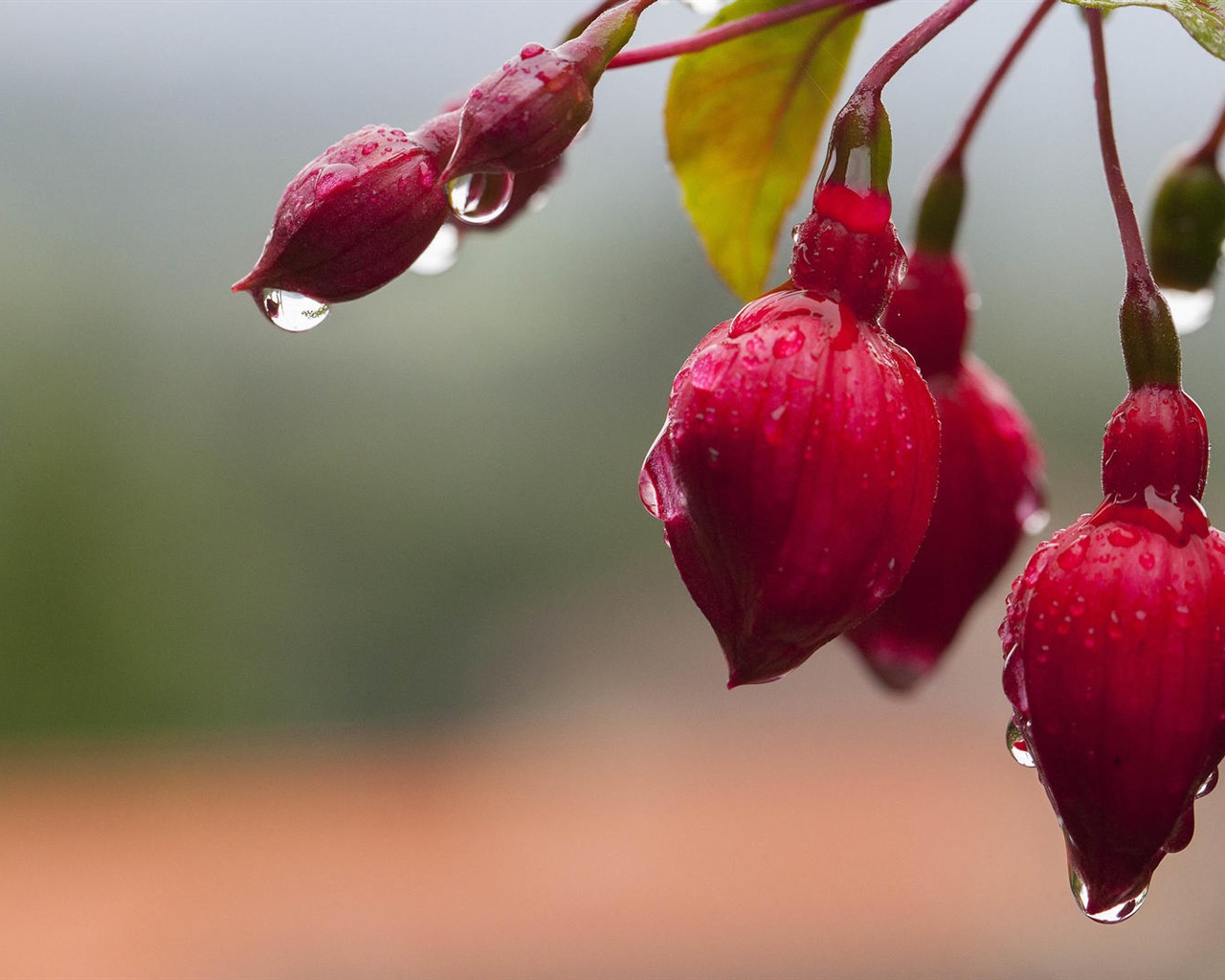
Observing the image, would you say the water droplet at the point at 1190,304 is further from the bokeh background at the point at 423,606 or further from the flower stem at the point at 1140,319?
the bokeh background at the point at 423,606

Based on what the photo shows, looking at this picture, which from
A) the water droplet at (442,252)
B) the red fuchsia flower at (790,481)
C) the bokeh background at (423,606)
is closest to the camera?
the red fuchsia flower at (790,481)

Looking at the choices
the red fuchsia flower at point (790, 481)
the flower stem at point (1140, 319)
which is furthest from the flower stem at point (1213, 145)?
the red fuchsia flower at point (790, 481)

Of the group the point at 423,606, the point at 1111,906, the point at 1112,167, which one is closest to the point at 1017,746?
the point at 1111,906

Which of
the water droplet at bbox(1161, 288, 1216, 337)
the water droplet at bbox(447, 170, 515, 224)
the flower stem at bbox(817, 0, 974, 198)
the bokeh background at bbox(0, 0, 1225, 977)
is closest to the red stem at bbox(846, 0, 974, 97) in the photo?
the flower stem at bbox(817, 0, 974, 198)

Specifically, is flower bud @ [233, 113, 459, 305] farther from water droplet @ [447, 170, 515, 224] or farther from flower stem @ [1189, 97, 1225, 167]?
flower stem @ [1189, 97, 1225, 167]

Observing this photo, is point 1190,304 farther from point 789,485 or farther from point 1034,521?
point 789,485

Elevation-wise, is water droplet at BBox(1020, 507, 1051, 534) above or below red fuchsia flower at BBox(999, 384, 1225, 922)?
below
